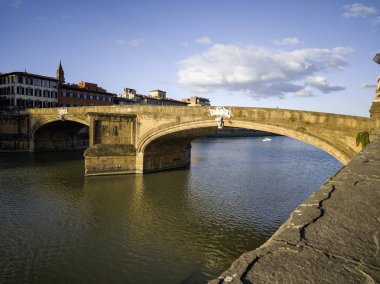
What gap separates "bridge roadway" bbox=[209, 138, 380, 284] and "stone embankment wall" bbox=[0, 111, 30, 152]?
41.8 m

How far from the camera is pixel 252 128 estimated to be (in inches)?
758

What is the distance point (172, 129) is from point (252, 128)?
21.8ft

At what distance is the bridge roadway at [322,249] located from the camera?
1964 mm

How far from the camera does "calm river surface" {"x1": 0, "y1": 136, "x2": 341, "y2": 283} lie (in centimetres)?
941

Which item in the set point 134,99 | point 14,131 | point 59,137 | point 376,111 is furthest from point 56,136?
point 376,111

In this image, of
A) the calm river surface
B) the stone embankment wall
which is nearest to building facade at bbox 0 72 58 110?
the stone embankment wall

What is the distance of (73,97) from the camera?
2114 inches

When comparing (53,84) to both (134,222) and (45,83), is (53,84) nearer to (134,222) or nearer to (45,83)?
(45,83)

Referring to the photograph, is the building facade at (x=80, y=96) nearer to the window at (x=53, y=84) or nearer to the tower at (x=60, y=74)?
the window at (x=53, y=84)

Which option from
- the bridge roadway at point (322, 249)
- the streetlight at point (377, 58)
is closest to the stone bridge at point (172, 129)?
the streetlight at point (377, 58)

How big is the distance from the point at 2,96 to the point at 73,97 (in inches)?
439

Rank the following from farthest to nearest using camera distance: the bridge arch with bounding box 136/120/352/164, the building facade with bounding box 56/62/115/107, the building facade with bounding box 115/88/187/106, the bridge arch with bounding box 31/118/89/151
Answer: the building facade with bounding box 115/88/187/106, the building facade with bounding box 56/62/115/107, the bridge arch with bounding box 31/118/89/151, the bridge arch with bounding box 136/120/352/164

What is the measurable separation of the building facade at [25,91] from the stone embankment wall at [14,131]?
26.5ft

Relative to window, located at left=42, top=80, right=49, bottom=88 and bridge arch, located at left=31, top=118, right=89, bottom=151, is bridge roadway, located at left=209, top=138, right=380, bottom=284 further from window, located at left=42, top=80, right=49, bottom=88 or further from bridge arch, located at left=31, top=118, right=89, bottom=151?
window, located at left=42, top=80, right=49, bottom=88
